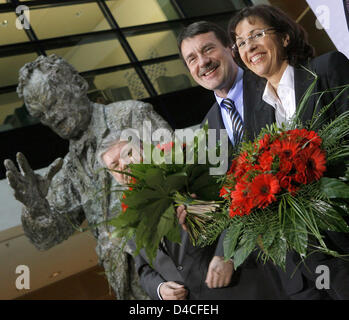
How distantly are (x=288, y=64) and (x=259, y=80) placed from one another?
0.63 ft

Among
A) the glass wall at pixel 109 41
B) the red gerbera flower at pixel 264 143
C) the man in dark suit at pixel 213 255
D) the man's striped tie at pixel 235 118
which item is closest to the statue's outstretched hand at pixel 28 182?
the man in dark suit at pixel 213 255

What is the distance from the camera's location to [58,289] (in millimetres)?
3043

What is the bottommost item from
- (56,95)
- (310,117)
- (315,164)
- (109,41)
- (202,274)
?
(202,274)

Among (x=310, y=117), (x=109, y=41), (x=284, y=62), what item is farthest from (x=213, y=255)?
(x=109, y=41)

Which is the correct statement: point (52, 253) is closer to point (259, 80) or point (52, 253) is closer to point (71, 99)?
point (71, 99)

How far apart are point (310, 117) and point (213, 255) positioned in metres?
0.49

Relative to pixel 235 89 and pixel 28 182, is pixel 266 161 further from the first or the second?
pixel 28 182

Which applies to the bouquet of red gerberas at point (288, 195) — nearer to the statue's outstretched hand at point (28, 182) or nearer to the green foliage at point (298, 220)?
the green foliage at point (298, 220)

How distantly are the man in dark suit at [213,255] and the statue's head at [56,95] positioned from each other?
2.10ft

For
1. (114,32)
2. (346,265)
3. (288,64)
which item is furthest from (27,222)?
(114,32)

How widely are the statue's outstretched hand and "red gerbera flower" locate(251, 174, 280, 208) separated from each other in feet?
3.58

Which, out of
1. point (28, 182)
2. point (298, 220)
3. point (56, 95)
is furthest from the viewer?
point (56, 95)

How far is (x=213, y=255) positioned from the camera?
1506 mm

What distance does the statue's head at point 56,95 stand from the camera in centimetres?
222
